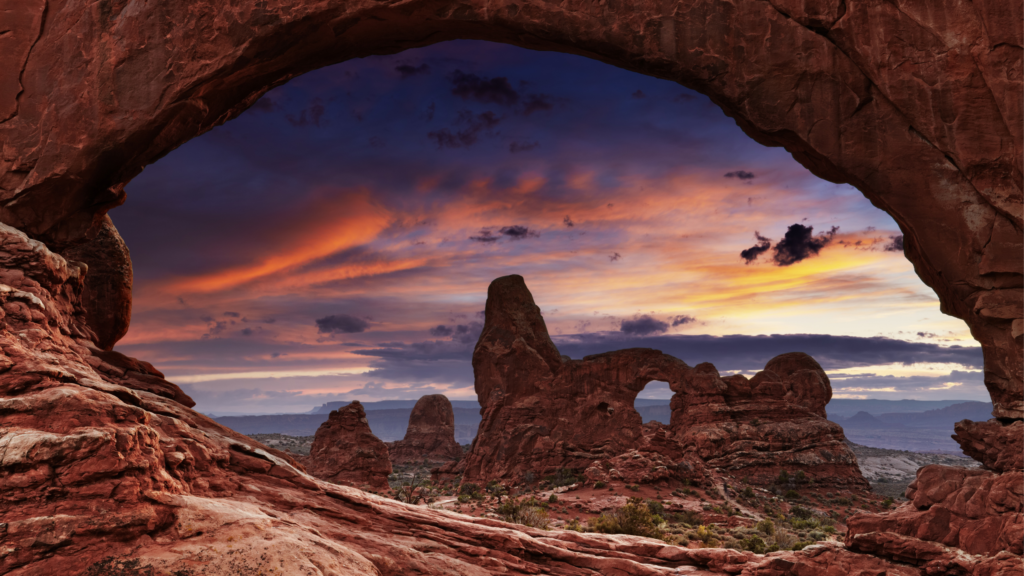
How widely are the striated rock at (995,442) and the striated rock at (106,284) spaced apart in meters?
15.7

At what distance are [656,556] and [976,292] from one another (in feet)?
20.1

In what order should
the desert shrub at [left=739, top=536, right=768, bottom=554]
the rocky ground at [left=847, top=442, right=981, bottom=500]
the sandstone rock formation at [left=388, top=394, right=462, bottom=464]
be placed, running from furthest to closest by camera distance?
the sandstone rock formation at [left=388, top=394, right=462, bottom=464] < the rocky ground at [left=847, top=442, right=981, bottom=500] < the desert shrub at [left=739, top=536, right=768, bottom=554]

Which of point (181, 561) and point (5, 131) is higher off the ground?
point (5, 131)

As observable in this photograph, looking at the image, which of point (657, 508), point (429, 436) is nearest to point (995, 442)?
point (657, 508)

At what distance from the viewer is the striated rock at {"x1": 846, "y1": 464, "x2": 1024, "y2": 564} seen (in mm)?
6852

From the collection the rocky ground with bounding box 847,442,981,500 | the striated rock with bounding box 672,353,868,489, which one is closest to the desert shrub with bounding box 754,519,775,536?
the striated rock with bounding box 672,353,868,489

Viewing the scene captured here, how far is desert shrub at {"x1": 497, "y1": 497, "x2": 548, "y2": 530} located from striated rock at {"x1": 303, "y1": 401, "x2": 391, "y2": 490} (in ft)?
33.1

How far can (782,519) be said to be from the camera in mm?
30062

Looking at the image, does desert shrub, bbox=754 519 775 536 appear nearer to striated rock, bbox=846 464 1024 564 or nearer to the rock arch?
striated rock, bbox=846 464 1024 564

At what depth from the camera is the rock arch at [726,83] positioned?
767cm

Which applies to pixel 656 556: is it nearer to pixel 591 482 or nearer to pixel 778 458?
pixel 591 482

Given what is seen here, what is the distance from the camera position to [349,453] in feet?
118

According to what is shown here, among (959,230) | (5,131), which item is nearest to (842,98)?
(959,230)

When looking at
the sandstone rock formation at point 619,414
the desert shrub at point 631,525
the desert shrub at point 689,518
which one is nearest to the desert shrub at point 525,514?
the desert shrub at point 631,525
